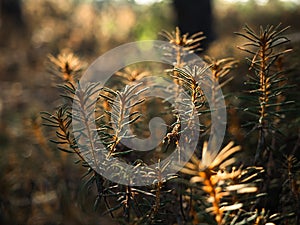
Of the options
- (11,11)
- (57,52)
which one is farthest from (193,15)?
(11,11)

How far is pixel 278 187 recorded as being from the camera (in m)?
1.04

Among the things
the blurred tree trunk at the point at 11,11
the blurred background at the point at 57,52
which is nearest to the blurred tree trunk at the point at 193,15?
the blurred background at the point at 57,52

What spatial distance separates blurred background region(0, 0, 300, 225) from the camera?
1419 mm

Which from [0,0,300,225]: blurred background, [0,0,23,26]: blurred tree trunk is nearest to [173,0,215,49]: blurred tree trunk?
[0,0,300,225]: blurred background

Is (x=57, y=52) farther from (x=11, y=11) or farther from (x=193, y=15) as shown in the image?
(x=11, y=11)

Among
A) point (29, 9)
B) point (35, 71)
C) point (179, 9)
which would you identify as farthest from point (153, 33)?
point (29, 9)

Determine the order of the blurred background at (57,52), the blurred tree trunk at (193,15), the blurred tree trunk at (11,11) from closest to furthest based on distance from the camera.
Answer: the blurred background at (57,52), the blurred tree trunk at (193,15), the blurred tree trunk at (11,11)

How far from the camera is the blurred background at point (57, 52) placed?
1.42m

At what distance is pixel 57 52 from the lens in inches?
110

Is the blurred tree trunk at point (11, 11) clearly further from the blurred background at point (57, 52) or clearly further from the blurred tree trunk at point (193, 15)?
the blurred tree trunk at point (193, 15)

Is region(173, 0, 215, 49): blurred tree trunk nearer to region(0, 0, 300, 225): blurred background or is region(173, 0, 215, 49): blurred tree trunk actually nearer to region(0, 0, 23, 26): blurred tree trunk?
region(0, 0, 300, 225): blurred background

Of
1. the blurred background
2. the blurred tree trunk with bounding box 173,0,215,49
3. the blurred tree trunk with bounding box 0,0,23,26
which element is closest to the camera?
the blurred background

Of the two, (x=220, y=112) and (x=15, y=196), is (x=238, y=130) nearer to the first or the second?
(x=220, y=112)

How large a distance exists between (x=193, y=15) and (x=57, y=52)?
33.5 inches
